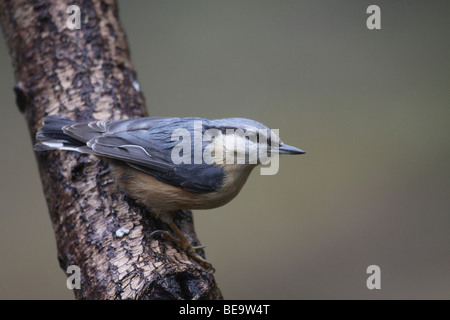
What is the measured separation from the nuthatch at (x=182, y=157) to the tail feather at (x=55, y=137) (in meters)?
0.03

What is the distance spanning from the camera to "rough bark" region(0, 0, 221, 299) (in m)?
2.04

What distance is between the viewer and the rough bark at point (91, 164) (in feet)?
6.68

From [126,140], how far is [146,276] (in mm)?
705

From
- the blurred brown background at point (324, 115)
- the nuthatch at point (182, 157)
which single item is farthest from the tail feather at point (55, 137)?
the blurred brown background at point (324, 115)

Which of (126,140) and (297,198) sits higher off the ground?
(126,140)

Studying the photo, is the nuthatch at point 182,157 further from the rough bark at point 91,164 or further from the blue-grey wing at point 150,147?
the rough bark at point 91,164

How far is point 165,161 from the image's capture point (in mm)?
2295

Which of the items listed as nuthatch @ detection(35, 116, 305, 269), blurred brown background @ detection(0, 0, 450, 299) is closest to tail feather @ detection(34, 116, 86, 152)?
nuthatch @ detection(35, 116, 305, 269)

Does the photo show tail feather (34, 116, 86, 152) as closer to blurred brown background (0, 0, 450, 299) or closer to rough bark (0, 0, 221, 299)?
rough bark (0, 0, 221, 299)

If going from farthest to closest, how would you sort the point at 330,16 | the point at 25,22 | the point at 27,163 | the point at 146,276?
1. the point at 330,16
2. the point at 27,163
3. the point at 25,22
4. the point at 146,276

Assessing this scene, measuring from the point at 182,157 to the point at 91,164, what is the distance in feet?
1.79

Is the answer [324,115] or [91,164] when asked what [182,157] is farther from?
[324,115]

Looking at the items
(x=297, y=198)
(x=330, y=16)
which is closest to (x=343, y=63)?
(x=330, y=16)

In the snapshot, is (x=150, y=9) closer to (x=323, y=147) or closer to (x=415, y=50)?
(x=323, y=147)
